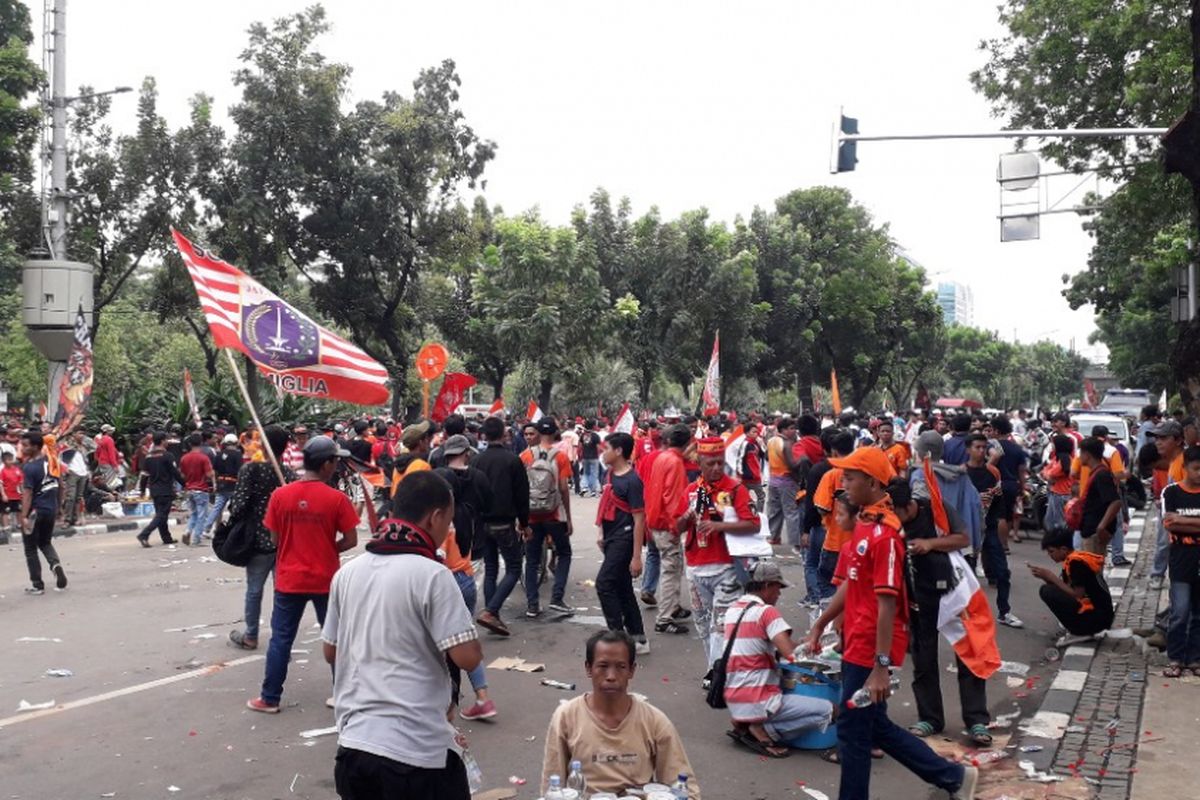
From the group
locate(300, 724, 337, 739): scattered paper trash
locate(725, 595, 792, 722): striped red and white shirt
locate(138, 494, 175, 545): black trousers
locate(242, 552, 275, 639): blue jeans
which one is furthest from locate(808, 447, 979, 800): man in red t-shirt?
locate(138, 494, 175, 545): black trousers

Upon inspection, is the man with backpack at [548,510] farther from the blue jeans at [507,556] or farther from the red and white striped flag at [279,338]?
the red and white striped flag at [279,338]

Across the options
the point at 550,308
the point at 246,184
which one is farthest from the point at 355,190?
the point at 550,308

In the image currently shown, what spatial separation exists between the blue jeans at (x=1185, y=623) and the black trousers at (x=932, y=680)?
2.34 m

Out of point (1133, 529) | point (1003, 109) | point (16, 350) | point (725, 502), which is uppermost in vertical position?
point (1003, 109)

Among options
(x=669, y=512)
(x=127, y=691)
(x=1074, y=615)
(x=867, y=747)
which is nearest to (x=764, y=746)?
(x=867, y=747)

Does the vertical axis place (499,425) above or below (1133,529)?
above

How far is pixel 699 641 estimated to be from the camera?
9227 mm

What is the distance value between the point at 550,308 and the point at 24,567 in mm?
18822

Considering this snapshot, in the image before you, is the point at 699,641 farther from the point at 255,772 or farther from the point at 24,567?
the point at 24,567

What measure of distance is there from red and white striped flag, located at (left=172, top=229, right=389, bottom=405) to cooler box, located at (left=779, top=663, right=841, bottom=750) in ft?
14.8

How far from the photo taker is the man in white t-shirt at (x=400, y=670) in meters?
3.53

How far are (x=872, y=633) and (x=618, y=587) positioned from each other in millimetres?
3705

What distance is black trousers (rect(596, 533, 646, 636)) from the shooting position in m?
8.47

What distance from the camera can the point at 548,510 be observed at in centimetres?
995
